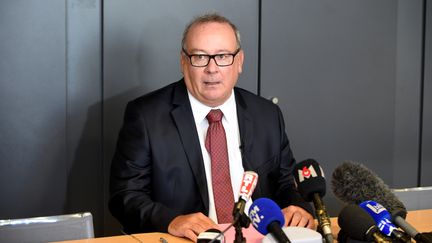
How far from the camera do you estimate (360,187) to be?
2.07 metres

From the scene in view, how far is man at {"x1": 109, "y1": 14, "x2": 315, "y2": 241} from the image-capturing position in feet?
8.31

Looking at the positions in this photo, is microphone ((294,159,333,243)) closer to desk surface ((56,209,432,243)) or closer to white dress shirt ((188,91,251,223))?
desk surface ((56,209,432,243))

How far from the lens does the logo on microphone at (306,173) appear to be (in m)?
1.85

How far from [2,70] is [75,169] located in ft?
2.06

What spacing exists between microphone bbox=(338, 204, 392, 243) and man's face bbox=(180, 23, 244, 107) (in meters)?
0.96

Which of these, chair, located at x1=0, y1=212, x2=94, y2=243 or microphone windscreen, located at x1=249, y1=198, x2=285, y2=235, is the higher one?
microphone windscreen, located at x1=249, y1=198, x2=285, y2=235

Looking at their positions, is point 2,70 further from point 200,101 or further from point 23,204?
point 200,101

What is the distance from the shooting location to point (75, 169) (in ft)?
10.7

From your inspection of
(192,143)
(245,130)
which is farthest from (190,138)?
(245,130)

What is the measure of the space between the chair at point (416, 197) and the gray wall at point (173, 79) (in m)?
1.14

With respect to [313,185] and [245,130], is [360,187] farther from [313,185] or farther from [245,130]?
[245,130]

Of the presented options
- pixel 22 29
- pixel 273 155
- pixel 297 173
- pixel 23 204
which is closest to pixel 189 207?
pixel 273 155

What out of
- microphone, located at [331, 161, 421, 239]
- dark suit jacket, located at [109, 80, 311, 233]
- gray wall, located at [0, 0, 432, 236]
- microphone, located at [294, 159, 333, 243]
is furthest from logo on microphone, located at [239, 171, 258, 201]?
gray wall, located at [0, 0, 432, 236]

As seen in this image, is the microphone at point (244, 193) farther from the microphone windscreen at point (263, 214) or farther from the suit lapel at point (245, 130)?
the suit lapel at point (245, 130)
